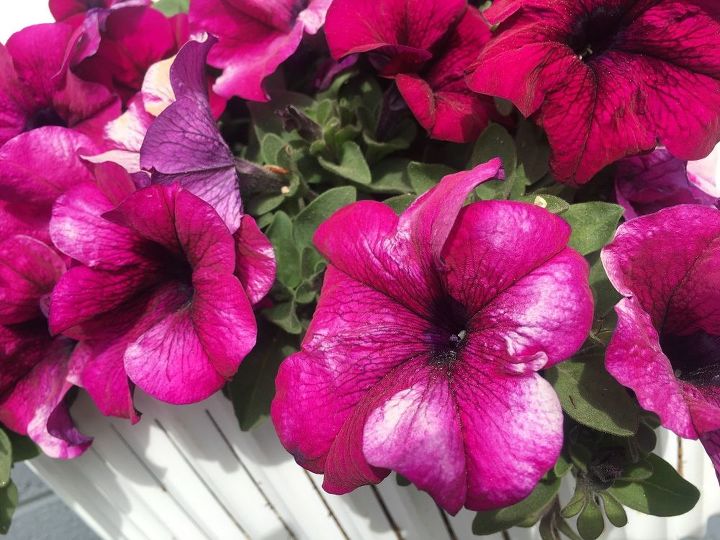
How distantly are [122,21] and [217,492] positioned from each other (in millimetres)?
517

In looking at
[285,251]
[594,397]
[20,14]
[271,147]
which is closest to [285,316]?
[285,251]

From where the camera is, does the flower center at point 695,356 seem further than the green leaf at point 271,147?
No

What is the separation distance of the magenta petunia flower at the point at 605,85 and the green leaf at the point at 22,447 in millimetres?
556

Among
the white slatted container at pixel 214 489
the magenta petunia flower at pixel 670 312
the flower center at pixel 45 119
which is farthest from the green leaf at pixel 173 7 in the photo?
the magenta petunia flower at pixel 670 312

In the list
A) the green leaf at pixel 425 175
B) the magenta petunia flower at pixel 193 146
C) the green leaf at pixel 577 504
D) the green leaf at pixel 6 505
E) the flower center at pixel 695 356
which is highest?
the magenta petunia flower at pixel 193 146

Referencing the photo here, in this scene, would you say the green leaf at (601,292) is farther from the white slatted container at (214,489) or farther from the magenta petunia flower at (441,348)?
the white slatted container at (214,489)

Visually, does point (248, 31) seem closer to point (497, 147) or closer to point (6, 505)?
point (497, 147)

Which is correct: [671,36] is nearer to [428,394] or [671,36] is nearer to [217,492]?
[428,394]

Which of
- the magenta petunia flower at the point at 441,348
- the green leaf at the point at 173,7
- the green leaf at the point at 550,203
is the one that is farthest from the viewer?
the green leaf at the point at 173,7

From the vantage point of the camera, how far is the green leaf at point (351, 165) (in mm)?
596

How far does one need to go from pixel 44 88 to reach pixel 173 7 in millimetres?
174

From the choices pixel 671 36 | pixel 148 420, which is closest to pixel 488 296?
pixel 671 36

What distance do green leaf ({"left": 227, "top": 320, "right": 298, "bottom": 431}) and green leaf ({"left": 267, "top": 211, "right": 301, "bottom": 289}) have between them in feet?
0.18

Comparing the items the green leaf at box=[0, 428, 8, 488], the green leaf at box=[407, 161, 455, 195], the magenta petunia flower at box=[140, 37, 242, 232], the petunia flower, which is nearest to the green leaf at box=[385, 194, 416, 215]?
the green leaf at box=[407, 161, 455, 195]
